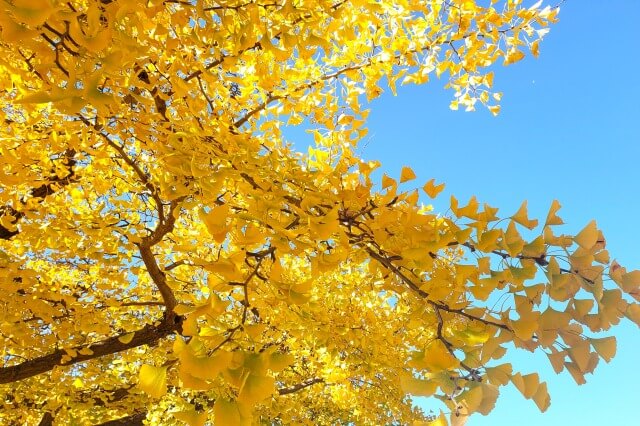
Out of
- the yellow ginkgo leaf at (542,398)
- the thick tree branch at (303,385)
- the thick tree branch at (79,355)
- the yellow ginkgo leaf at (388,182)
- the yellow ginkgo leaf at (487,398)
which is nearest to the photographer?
the yellow ginkgo leaf at (487,398)

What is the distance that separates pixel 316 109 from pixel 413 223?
2066 mm

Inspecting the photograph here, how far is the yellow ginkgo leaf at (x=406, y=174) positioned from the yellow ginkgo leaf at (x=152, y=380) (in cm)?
96

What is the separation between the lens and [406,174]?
1.69 metres

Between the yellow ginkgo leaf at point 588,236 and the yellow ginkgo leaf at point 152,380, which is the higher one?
the yellow ginkgo leaf at point 152,380

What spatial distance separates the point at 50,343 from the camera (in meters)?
5.30

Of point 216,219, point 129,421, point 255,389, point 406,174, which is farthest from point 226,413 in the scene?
point 129,421

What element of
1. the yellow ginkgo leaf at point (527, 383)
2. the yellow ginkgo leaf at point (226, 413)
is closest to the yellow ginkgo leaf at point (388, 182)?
the yellow ginkgo leaf at point (527, 383)

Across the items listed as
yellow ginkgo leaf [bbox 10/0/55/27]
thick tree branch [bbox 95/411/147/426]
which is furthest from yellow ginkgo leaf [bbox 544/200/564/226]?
thick tree branch [bbox 95/411/147/426]

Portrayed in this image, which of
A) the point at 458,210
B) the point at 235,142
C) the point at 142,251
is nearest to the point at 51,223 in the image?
the point at 142,251

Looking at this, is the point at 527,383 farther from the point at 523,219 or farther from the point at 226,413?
the point at 226,413

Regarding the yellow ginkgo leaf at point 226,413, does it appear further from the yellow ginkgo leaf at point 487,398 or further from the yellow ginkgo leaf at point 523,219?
the yellow ginkgo leaf at point 523,219

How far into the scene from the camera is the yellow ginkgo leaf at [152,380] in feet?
4.11

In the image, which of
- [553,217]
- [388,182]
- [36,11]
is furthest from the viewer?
[388,182]

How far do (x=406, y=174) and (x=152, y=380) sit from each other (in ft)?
3.31
